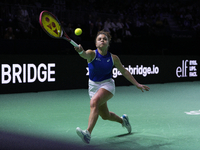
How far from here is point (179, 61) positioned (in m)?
15.9

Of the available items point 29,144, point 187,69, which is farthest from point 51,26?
point 187,69

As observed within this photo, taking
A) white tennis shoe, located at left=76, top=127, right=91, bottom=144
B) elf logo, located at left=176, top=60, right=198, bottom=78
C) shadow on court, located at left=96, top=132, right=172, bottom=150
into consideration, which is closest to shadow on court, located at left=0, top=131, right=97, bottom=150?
white tennis shoe, located at left=76, top=127, right=91, bottom=144

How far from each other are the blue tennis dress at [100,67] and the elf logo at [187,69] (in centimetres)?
1160

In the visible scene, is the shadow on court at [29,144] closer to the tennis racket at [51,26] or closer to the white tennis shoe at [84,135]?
the white tennis shoe at [84,135]

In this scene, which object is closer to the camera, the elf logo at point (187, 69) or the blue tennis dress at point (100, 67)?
the blue tennis dress at point (100, 67)

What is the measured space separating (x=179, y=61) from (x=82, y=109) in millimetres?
9120

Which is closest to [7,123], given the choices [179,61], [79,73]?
[79,73]

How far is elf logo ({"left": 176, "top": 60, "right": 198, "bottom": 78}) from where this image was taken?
16016mm

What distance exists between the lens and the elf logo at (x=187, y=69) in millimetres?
16016

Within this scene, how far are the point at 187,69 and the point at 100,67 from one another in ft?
40.2

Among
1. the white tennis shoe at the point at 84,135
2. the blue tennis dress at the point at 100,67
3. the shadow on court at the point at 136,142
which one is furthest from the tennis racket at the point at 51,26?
the shadow on court at the point at 136,142

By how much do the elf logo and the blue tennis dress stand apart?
38.1 feet

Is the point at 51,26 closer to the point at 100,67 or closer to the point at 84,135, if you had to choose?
the point at 100,67

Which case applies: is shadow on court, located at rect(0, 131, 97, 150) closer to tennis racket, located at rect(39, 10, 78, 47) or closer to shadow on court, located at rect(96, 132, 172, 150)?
shadow on court, located at rect(96, 132, 172, 150)
